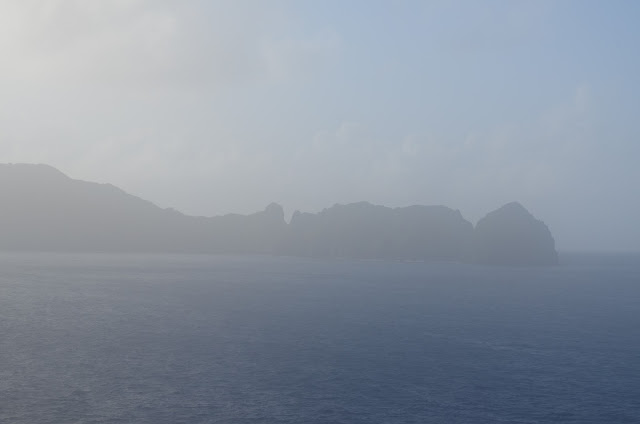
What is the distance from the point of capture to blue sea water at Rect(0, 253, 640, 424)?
47312 mm

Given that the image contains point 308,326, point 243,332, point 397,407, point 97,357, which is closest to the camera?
point 397,407

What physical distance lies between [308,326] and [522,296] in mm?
66814

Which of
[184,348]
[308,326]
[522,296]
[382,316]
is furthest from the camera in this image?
[522,296]

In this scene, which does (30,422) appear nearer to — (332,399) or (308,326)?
(332,399)

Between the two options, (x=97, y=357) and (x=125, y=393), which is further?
(x=97, y=357)

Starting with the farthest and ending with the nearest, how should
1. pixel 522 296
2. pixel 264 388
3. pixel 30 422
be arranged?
1. pixel 522 296
2. pixel 264 388
3. pixel 30 422

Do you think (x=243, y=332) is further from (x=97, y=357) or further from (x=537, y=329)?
(x=537, y=329)

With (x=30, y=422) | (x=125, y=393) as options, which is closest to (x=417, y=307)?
(x=125, y=393)

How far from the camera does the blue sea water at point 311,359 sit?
47.3 metres

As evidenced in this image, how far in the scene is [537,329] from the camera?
8738 centimetres

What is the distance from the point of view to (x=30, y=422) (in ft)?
139

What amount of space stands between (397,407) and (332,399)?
5.36 meters

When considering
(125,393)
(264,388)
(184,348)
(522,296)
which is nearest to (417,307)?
(522,296)

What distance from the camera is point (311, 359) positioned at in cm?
6331
